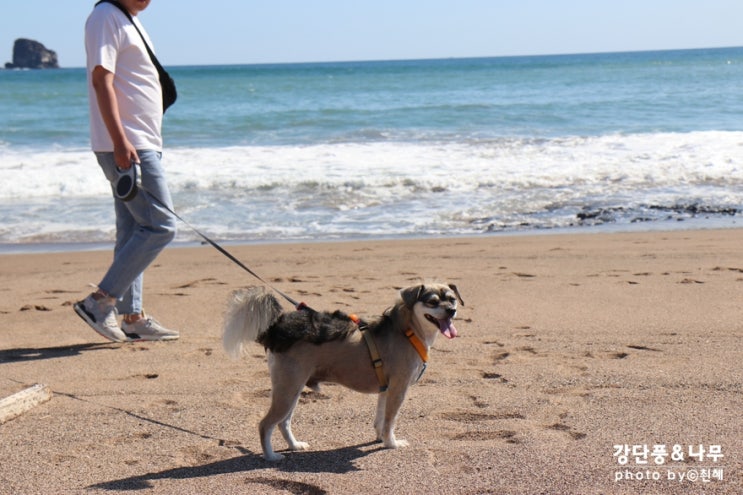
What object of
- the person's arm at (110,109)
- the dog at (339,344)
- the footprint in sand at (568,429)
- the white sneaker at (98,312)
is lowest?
the footprint in sand at (568,429)

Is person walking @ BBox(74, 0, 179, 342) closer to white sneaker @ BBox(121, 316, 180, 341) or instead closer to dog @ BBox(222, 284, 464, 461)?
white sneaker @ BBox(121, 316, 180, 341)

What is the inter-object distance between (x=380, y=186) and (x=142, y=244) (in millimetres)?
8689

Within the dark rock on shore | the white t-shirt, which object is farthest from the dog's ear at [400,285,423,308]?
the dark rock on shore

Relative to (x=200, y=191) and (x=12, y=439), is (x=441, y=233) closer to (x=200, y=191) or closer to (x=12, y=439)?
(x=200, y=191)

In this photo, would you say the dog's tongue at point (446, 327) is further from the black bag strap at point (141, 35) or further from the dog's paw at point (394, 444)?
the black bag strap at point (141, 35)

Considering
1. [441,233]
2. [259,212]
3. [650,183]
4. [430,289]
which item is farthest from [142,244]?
[650,183]

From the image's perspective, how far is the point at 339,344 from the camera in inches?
152

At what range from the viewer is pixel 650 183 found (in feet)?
44.8

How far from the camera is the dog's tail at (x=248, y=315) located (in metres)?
3.70

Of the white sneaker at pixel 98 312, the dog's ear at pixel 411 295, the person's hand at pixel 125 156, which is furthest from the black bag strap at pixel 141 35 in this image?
the dog's ear at pixel 411 295

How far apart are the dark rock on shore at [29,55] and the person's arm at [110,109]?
13415 cm

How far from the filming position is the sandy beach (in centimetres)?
364

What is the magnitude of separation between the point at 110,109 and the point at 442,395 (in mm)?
2455

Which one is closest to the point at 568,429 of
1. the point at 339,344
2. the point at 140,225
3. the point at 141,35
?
the point at 339,344
